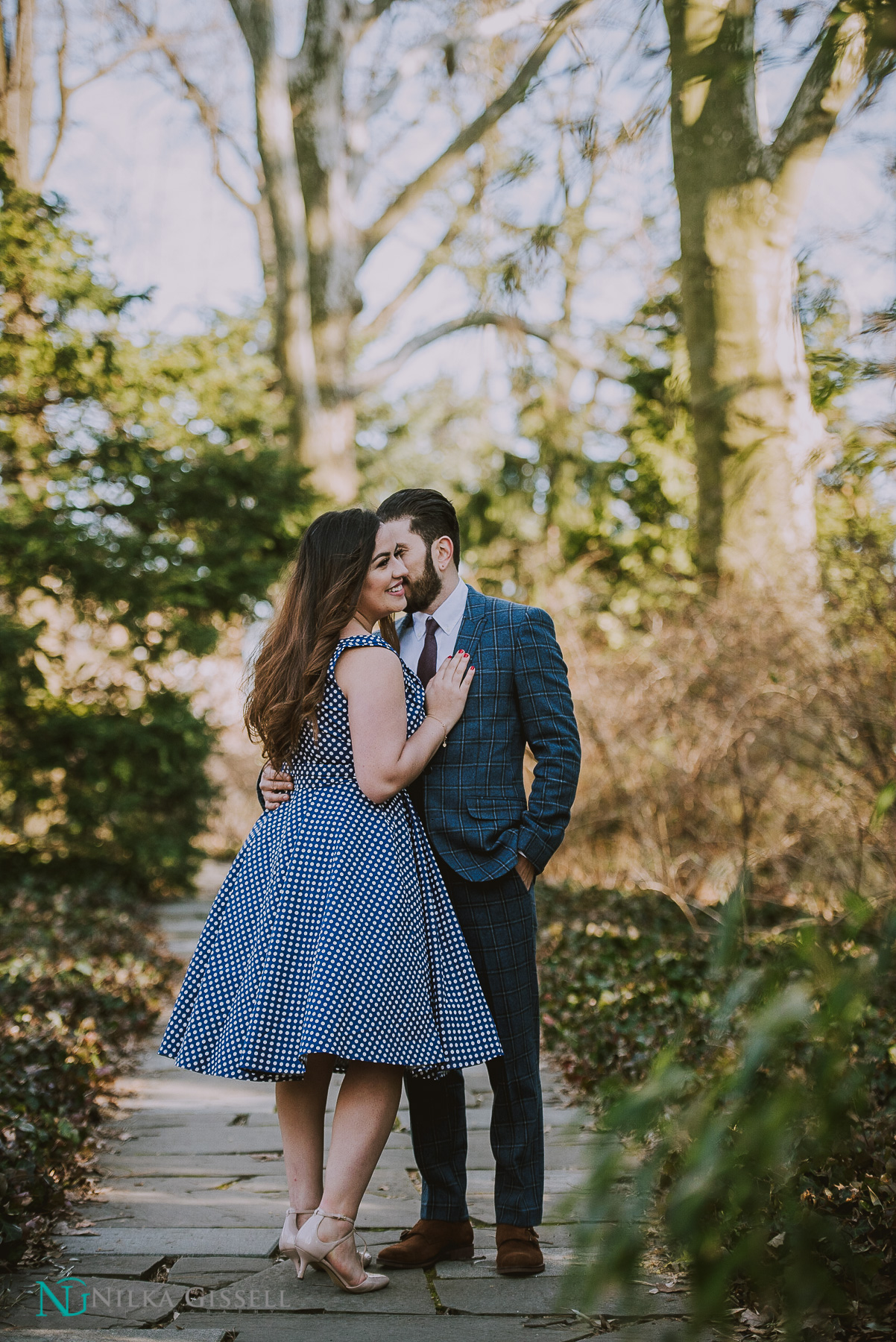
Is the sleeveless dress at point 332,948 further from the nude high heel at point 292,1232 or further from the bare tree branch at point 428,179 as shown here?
the bare tree branch at point 428,179

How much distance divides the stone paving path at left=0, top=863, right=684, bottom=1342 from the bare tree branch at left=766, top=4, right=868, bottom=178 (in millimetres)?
1900

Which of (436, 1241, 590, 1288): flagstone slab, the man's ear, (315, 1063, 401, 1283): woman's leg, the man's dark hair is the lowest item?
(436, 1241, 590, 1288): flagstone slab

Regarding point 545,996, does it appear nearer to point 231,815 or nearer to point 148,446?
point 148,446

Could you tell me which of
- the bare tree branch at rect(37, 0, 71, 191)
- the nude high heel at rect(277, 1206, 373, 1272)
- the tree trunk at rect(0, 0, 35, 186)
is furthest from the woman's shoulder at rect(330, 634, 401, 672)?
the bare tree branch at rect(37, 0, 71, 191)

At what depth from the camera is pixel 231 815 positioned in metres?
15.0

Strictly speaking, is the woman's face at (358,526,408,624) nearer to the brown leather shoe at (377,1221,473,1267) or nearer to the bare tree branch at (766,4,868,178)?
the bare tree branch at (766,4,868,178)

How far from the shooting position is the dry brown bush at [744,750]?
5.34 meters

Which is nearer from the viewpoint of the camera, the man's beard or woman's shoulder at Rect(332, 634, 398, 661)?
woman's shoulder at Rect(332, 634, 398, 661)

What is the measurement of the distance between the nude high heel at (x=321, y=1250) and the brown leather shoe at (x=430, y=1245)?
0.14 metres

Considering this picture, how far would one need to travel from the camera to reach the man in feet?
9.25

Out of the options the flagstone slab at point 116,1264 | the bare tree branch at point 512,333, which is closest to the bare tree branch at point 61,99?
the bare tree branch at point 512,333

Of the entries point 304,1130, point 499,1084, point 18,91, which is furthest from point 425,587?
point 18,91

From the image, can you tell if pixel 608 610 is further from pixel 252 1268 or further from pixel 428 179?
pixel 252 1268

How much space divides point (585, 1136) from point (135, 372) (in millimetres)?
7679
